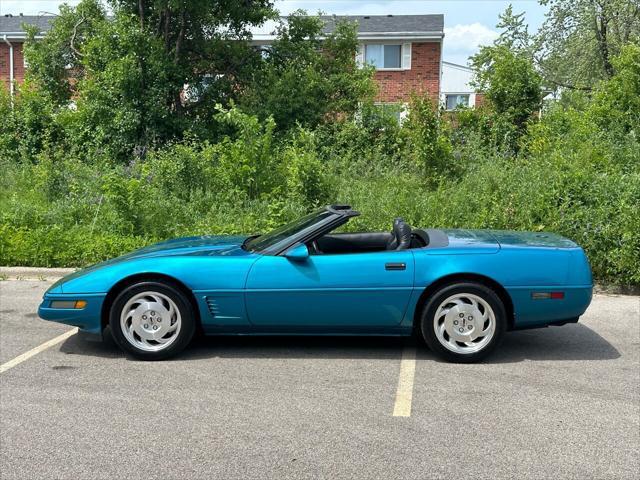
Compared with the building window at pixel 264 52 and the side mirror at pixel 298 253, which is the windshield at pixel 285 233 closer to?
the side mirror at pixel 298 253

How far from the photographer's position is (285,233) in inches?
229

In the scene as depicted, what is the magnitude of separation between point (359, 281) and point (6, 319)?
3.82 metres

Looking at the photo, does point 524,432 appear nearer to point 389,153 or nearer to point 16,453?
point 16,453

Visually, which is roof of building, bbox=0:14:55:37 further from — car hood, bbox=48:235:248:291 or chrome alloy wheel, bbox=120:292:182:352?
chrome alloy wheel, bbox=120:292:182:352

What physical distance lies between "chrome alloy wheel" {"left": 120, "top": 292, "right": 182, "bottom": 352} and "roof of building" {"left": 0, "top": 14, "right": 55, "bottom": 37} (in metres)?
27.6

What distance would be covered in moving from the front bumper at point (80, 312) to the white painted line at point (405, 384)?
240 cm

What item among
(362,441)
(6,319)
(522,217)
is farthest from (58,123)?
(362,441)

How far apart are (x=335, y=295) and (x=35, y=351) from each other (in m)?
2.62

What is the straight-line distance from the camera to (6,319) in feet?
22.6

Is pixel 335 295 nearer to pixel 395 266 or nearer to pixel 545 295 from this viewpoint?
pixel 395 266

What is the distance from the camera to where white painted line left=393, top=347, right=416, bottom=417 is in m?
4.45

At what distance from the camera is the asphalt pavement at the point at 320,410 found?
3.69m

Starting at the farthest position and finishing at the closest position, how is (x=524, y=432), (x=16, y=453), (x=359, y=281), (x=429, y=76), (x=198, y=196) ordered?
(x=429, y=76) → (x=198, y=196) → (x=359, y=281) → (x=524, y=432) → (x=16, y=453)

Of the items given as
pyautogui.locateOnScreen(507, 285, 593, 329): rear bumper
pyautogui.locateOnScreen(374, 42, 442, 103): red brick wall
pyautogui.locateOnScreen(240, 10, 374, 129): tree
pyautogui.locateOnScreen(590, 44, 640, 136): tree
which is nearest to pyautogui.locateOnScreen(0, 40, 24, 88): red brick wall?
pyautogui.locateOnScreen(374, 42, 442, 103): red brick wall
